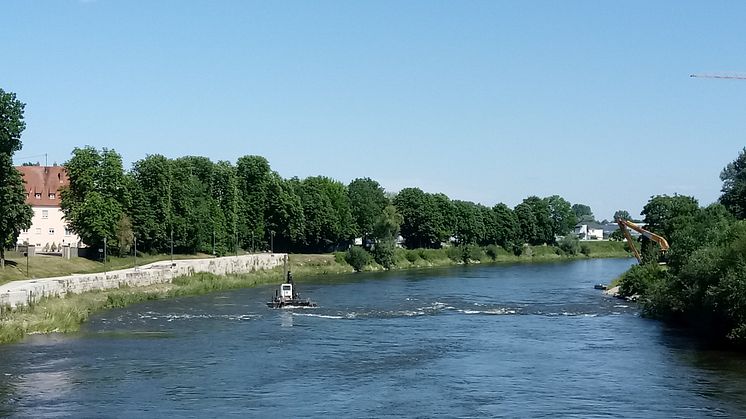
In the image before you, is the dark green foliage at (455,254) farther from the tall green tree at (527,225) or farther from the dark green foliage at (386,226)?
the tall green tree at (527,225)

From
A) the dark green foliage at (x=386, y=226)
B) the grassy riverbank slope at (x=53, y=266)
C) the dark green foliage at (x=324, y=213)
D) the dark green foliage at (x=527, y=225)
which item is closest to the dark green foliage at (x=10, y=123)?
the grassy riverbank slope at (x=53, y=266)

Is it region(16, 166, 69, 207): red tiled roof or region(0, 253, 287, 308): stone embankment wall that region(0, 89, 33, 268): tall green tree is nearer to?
region(0, 253, 287, 308): stone embankment wall

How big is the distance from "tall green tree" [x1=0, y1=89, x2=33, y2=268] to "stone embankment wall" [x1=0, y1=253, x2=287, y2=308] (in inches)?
262

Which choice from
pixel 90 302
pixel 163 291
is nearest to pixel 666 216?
pixel 163 291

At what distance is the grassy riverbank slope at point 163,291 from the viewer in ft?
161

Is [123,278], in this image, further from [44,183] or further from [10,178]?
[44,183]

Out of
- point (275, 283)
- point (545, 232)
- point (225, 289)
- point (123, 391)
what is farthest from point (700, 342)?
point (545, 232)

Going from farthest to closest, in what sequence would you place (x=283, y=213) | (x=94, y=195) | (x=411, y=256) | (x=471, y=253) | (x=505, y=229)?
(x=505, y=229) → (x=471, y=253) → (x=411, y=256) → (x=283, y=213) → (x=94, y=195)

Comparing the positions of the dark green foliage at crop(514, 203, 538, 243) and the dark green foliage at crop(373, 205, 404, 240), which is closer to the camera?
the dark green foliage at crop(373, 205, 404, 240)

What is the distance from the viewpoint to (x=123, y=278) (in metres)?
72.7

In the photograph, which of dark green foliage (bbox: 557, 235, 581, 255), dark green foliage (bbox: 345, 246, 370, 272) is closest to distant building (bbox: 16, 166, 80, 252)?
dark green foliage (bbox: 345, 246, 370, 272)

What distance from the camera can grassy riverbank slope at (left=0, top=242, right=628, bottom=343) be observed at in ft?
161

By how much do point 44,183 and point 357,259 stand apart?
140ft

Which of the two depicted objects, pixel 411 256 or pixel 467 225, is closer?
pixel 411 256
